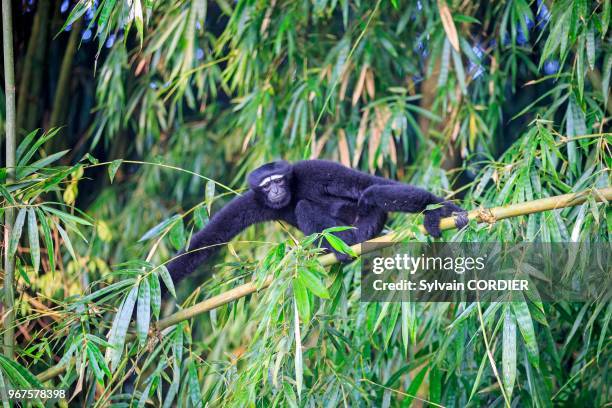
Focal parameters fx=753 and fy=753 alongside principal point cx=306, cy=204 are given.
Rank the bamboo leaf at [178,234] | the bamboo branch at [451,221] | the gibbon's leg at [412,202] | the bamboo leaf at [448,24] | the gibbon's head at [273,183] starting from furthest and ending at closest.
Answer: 1. the bamboo leaf at [448,24]
2. the gibbon's head at [273,183]
3. the bamboo leaf at [178,234]
4. the gibbon's leg at [412,202]
5. the bamboo branch at [451,221]

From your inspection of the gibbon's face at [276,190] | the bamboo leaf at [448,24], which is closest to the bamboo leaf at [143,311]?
the gibbon's face at [276,190]

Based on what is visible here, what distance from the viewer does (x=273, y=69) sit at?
5430mm

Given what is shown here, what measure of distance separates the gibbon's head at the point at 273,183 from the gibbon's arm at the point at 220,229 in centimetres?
11

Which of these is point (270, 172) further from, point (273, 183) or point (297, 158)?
point (297, 158)

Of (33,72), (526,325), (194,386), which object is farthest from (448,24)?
(33,72)

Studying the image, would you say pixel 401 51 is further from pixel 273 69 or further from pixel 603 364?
pixel 603 364

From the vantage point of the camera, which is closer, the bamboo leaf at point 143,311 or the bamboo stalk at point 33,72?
the bamboo leaf at point 143,311

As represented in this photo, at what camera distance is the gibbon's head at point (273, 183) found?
13.4ft

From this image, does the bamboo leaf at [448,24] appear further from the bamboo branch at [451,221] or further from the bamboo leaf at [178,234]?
the bamboo leaf at [178,234]

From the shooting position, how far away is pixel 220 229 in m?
4.15

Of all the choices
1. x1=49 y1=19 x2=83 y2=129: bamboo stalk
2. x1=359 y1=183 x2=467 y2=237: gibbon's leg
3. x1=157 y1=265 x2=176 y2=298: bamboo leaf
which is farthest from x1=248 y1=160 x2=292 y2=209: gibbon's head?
x1=49 y1=19 x2=83 y2=129: bamboo stalk

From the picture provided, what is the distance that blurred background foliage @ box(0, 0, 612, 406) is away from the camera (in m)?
3.16

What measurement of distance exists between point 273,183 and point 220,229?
0.39 meters

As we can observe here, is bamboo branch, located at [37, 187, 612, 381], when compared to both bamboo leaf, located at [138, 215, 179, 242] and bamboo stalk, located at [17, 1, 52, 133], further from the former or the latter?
bamboo stalk, located at [17, 1, 52, 133]
